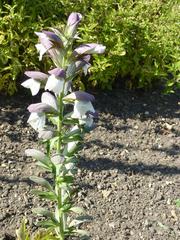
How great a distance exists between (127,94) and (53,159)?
2.32 m

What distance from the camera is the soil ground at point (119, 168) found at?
3703 mm

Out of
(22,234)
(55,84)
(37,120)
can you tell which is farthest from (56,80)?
(22,234)

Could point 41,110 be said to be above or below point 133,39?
below

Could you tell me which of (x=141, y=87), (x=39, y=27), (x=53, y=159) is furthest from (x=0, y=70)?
(x=53, y=159)

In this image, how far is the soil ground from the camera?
370 cm

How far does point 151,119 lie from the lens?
15.5 ft

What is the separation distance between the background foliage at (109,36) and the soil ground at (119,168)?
0.74 feet

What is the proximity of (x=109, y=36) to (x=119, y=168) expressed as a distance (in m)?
1.18

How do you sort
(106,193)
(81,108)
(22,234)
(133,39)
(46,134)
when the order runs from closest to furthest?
(81,108), (46,134), (22,234), (106,193), (133,39)

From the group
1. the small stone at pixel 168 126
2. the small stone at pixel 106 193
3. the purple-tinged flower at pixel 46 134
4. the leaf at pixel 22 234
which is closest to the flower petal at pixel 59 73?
the purple-tinged flower at pixel 46 134

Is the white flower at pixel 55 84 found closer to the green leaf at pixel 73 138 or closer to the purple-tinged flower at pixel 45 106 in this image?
the purple-tinged flower at pixel 45 106

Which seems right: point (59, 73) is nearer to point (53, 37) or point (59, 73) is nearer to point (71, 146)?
point (53, 37)

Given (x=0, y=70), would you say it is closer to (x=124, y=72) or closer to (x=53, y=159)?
(x=124, y=72)

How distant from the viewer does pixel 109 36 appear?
4602mm
